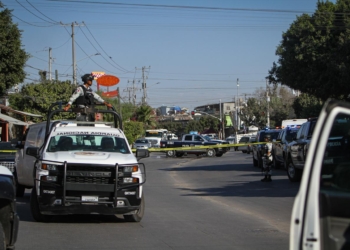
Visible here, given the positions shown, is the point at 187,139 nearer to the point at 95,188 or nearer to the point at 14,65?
the point at 14,65

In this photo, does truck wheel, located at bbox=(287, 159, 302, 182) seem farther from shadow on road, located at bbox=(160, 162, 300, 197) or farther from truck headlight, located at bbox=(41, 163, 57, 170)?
truck headlight, located at bbox=(41, 163, 57, 170)

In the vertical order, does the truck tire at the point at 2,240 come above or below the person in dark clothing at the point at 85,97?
below

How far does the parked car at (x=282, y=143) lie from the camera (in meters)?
24.2

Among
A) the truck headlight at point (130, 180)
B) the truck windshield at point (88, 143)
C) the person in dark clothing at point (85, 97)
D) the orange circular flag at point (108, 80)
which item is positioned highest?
the orange circular flag at point (108, 80)

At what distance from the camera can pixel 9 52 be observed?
25.6 metres

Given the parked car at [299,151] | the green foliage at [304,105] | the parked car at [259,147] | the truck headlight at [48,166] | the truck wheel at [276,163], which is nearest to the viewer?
the truck headlight at [48,166]

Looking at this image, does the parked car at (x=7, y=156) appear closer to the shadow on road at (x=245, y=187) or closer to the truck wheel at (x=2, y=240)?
the shadow on road at (x=245, y=187)

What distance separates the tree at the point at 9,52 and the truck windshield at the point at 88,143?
14460mm

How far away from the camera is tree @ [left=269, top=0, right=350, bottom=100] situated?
26.1 meters

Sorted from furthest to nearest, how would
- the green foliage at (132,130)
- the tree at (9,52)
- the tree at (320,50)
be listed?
the green foliage at (132,130) < the tree at (320,50) < the tree at (9,52)

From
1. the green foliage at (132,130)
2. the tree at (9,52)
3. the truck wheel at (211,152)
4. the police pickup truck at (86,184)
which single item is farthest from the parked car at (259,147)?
the green foliage at (132,130)

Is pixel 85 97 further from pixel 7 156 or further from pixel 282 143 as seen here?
pixel 282 143

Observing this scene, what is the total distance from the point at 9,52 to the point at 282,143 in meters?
12.6

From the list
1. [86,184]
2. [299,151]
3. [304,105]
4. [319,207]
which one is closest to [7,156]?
[86,184]
